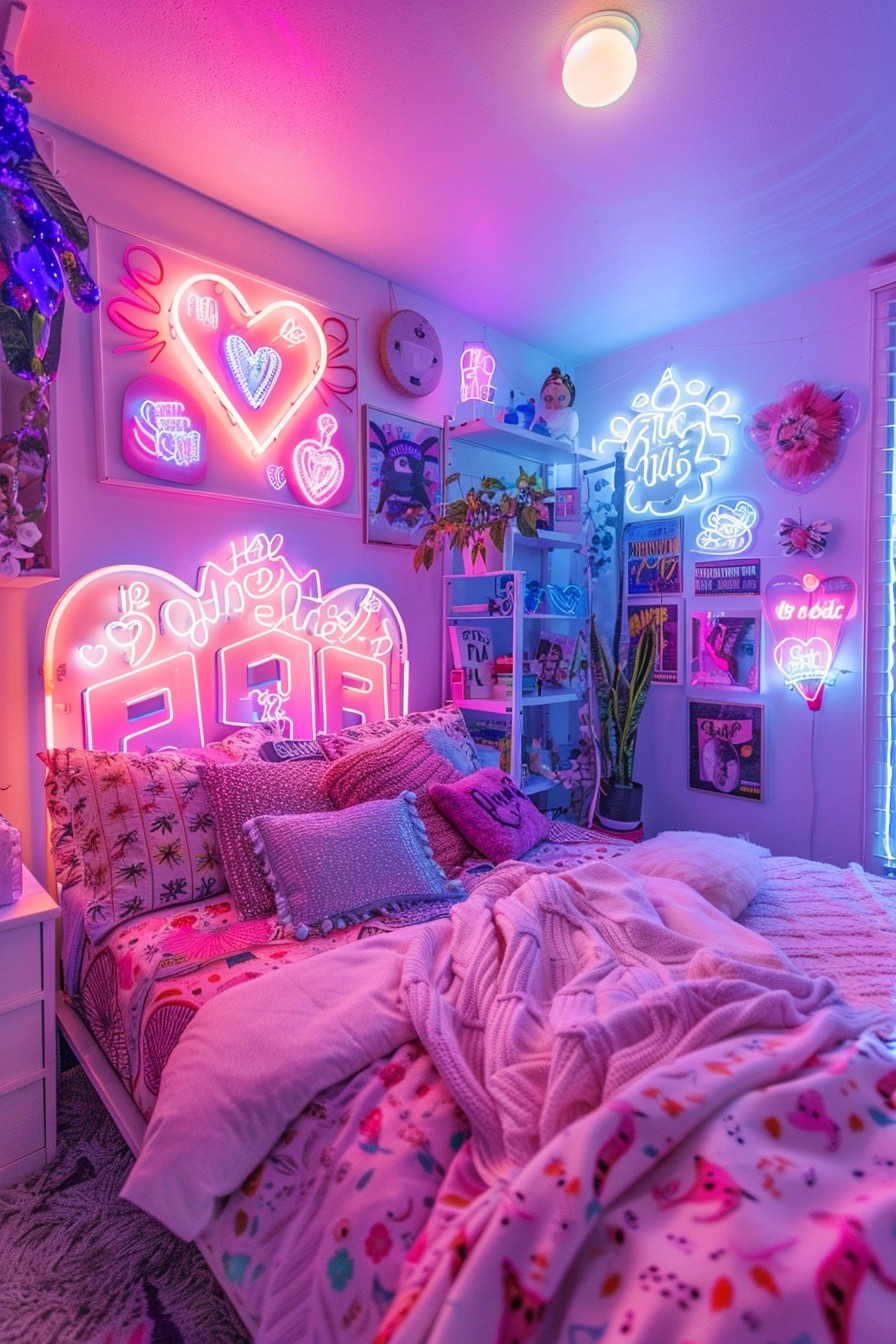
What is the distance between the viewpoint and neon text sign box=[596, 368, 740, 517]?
3252 millimetres

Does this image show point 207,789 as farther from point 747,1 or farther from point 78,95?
point 747,1

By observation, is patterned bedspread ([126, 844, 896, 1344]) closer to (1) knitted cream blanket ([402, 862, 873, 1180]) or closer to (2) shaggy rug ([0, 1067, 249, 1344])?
(1) knitted cream blanket ([402, 862, 873, 1180])

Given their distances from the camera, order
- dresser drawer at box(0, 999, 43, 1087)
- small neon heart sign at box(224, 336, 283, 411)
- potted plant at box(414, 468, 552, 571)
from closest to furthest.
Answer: dresser drawer at box(0, 999, 43, 1087) < small neon heart sign at box(224, 336, 283, 411) < potted plant at box(414, 468, 552, 571)

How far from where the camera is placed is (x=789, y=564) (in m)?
3.00

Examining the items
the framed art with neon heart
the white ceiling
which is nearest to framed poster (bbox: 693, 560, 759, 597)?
the white ceiling

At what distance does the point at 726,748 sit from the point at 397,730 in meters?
1.75

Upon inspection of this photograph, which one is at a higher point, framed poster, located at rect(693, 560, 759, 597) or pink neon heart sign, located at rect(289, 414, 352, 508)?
pink neon heart sign, located at rect(289, 414, 352, 508)

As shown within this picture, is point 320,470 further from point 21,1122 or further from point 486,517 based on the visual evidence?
point 21,1122

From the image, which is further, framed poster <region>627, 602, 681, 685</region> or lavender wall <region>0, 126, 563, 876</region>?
framed poster <region>627, 602, 681, 685</region>

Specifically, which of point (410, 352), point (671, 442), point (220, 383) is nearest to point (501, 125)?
point (410, 352)

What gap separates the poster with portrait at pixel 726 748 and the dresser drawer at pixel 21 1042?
114 inches

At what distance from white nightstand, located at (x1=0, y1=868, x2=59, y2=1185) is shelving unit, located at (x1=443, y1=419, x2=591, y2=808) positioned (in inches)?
70.9

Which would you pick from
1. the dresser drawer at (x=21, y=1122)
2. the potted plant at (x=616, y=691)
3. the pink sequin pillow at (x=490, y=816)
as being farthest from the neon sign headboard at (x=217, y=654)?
the potted plant at (x=616, y=691)

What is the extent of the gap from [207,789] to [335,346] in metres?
1.86
